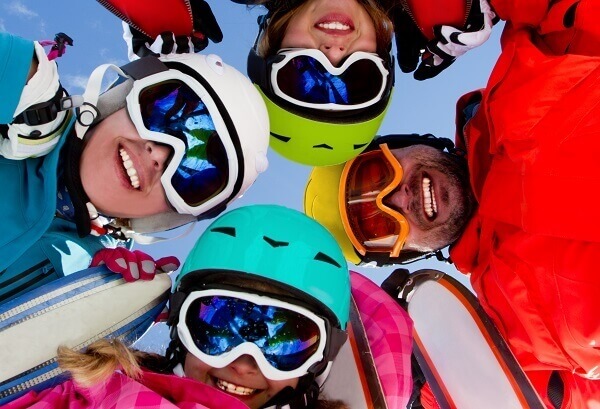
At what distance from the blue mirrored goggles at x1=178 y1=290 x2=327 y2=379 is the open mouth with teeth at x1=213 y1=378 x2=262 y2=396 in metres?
0.11

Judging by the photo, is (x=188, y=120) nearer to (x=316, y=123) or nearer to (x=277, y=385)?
(x=316, y=123)

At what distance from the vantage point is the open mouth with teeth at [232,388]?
2854 millimetres

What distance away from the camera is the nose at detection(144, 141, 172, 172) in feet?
→ 9.75

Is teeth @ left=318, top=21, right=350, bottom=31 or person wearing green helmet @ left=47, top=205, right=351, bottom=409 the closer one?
person wearing green helmet @ left=47, top=205, right=351, bottom=409

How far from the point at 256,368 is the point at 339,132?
1.63 meters

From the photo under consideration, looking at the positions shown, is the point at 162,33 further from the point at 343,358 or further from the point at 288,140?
the point at 343,358

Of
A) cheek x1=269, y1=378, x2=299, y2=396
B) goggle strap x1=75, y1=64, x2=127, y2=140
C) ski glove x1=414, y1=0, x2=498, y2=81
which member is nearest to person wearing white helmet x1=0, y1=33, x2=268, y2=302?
goggle strap x1=75, y1=64, x2=127, y2=140

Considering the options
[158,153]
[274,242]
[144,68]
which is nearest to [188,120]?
[158,153]

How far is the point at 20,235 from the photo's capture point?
9.10ft

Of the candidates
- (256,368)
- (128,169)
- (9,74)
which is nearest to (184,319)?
(256,368)

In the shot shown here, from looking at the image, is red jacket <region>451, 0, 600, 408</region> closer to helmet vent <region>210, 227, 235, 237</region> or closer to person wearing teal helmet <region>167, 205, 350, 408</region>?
person wearing teal helmet <region>167, 205, 350, 408</region>

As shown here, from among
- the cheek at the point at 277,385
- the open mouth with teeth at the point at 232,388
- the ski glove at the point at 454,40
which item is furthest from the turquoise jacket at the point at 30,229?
the ski glove at the point at 454,40

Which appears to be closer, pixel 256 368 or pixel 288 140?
pixel 256 368

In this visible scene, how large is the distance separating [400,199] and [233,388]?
6.11 feet
